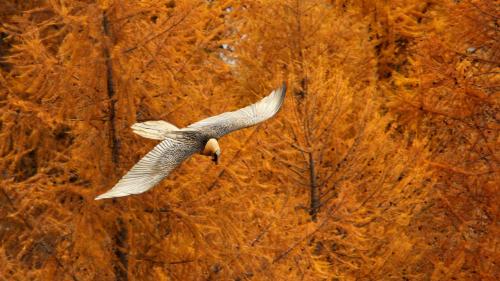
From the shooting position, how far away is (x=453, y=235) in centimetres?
764

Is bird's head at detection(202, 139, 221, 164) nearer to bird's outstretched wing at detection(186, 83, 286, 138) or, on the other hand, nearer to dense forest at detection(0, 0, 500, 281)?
bird's outstretched wing at detection(186, 83, 286, 138)

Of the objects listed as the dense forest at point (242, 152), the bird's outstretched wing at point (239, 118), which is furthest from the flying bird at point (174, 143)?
the dense forest at point (242, 152)

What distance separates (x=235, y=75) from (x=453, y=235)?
4.37 meters

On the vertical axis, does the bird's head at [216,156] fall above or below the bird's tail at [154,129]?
below

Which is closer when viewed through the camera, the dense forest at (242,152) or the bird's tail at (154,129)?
the bird's tail at (154,129)

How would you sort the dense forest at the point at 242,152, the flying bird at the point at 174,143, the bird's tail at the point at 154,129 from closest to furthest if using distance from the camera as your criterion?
the flying bird at the point at 174,143, the bird's tail at the point at 154,129, the dense forest at the point at 242,152

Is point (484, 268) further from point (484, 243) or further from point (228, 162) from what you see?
point (228, 162)

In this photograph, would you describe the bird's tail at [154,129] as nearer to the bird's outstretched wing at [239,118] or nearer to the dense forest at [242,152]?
the bird's outstretched wing at [239,118]

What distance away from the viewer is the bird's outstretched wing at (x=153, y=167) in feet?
14.3

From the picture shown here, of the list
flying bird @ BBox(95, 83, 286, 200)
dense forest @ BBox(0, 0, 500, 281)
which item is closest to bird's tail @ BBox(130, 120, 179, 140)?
flying bird @ BBox(95, 83, 286, 200)

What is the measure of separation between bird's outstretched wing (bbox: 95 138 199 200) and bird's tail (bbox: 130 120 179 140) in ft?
0.30

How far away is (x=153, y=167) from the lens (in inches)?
187

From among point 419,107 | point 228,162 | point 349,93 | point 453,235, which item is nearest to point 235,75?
point 349,93

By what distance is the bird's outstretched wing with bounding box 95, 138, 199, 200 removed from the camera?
436cm
